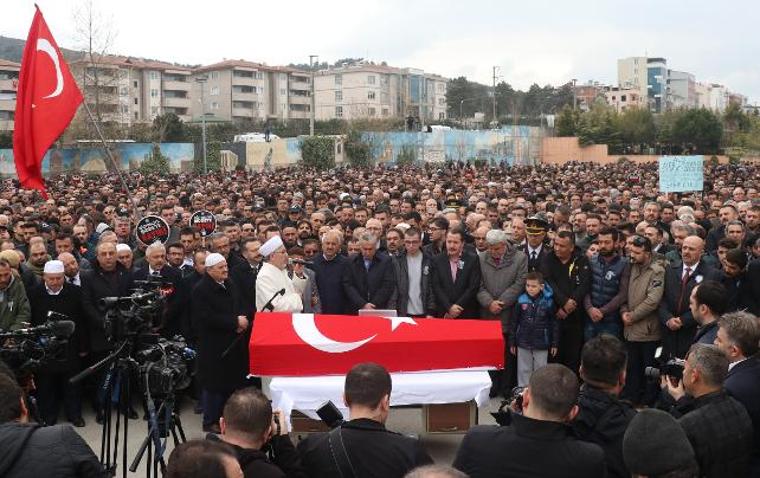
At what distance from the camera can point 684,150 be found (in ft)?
230

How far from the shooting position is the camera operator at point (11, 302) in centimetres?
774

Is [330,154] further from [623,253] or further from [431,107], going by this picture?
[431,107]

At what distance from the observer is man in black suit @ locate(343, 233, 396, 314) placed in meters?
8.80

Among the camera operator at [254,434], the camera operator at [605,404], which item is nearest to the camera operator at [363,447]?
the camera operator at [254,434]

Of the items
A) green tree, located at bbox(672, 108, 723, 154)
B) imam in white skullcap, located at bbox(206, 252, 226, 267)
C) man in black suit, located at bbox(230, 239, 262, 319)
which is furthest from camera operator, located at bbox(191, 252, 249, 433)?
green tree, located at bbox(672, 108, 723, 154)

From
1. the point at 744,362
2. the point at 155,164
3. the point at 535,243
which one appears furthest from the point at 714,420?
the point at 155,164

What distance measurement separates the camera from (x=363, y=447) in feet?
12.1

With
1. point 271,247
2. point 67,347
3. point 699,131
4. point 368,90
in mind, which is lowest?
point 67,347

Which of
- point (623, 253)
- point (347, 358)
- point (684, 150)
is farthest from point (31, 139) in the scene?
point (684, 150)

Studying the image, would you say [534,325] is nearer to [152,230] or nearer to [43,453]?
[152,230]

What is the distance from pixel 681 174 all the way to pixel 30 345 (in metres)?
14.9

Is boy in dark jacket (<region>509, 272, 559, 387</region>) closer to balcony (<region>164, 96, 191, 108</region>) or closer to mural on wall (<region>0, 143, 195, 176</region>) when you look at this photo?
mural on wall (<region>0, 143, 195, 176</region>)

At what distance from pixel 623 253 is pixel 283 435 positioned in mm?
7026

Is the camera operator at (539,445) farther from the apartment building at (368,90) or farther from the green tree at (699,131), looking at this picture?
the apartment building at (368,90)
